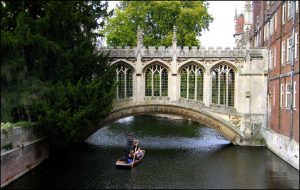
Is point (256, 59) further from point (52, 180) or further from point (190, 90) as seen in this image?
point (52, 180)

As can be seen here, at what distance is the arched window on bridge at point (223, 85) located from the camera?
75.2ft

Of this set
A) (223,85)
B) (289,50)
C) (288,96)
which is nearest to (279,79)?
(288,96)

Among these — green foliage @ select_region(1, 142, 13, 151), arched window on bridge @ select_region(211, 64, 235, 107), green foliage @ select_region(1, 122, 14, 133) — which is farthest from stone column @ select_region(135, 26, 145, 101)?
green foliage @ select_region(1, 142, 13, 151)

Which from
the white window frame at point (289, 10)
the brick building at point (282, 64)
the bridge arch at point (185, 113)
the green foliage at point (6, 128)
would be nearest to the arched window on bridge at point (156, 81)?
the bridge arch at point (185, 113)

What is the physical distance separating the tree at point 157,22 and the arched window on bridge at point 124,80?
880 centimetres

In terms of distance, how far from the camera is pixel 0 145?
1316 centimetres

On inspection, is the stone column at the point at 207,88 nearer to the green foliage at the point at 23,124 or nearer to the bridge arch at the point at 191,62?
the bridge arch at the point at 191,62

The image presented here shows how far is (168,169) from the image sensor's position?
16.7 m

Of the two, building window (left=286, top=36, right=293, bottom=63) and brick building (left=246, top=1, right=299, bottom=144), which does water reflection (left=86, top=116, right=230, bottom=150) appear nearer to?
brick building (left=246, top=1, right=299, bottom=144)

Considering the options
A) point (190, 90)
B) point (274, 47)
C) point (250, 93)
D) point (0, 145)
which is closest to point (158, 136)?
point (190, 90)

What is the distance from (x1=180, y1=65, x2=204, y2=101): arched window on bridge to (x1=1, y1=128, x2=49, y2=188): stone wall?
9.01 metres

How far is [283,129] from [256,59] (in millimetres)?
5468

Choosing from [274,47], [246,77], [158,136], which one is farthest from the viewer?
[158,136]

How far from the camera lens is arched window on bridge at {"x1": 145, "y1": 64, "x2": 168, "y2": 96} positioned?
2291 cm
